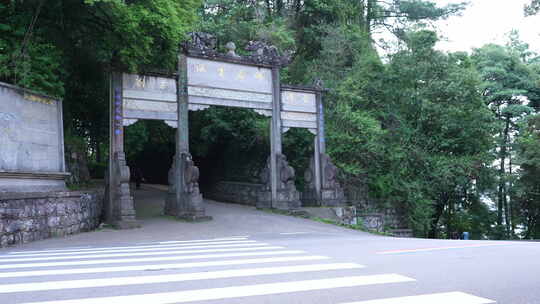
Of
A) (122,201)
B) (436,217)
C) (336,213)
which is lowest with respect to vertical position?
(436,217)

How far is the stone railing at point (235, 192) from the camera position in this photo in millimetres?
20547

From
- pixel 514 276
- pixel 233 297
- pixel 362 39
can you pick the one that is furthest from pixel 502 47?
pixel 233 297

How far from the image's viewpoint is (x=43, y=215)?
1139cm

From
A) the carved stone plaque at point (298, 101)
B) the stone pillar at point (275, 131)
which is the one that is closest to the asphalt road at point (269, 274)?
the stone pillar at point (275, 131)

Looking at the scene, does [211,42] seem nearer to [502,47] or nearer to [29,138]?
[29,138]

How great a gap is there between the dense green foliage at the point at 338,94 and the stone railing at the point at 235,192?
28.9 inches

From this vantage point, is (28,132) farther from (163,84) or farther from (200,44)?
(200,44)

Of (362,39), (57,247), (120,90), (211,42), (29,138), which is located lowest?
(57,247)

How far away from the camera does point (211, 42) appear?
16.8 metres

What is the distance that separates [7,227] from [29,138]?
3.04m

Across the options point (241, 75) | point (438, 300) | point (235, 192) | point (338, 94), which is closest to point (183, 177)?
point (241, 75)

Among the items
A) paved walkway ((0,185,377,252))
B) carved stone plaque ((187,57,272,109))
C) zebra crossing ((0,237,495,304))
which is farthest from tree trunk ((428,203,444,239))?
zebra crossing ((0,237,495,304))

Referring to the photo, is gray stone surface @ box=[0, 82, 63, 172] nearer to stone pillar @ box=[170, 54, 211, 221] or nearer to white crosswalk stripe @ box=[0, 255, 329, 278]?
stone pillar @ box=[170, 54, 211, 221]

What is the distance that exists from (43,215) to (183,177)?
5.07 meters
